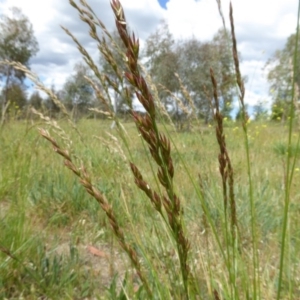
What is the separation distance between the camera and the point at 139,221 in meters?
1.58

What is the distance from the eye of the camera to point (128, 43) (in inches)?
16.4

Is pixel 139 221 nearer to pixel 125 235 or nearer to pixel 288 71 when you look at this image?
pixel 125 235

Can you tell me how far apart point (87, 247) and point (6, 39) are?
2666cm

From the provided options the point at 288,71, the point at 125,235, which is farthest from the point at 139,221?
the point at 288,71

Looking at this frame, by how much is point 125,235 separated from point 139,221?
119mm

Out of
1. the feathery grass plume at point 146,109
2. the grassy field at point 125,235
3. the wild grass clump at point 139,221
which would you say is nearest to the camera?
the feathery grass plume at point 146,109

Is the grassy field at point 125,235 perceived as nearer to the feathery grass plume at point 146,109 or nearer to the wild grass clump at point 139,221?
A: the wild grass clump at point 139,221

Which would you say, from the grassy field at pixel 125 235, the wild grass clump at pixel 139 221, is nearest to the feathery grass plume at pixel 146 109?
the wild grass clump at pixel 139 221

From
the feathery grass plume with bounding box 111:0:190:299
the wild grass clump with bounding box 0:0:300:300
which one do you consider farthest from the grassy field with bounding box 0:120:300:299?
the feathery grass plume with bounding box 111:0:190:299

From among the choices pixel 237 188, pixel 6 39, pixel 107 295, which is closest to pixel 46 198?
pixel 107 295

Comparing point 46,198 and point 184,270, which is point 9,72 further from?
point 184,270

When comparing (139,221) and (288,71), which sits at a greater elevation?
(288,71)

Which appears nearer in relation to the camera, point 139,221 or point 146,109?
point 146,109

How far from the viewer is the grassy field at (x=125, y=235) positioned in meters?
0.90
